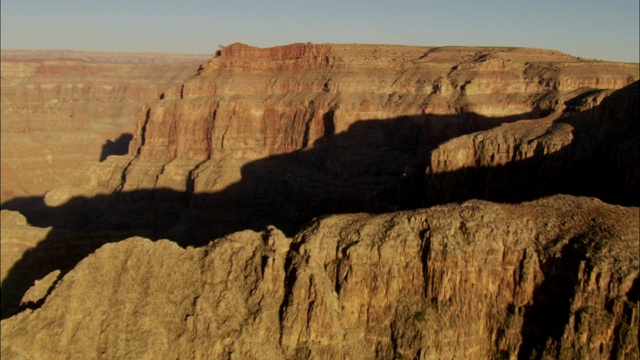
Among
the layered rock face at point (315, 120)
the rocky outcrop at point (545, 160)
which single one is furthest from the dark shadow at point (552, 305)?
the layered rock face at point (315, 120)

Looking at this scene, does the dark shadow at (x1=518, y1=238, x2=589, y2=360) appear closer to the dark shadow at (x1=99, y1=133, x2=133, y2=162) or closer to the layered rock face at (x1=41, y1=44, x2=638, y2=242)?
the layered rock face at (x1=41, y1=44, x2=638, y2=242)

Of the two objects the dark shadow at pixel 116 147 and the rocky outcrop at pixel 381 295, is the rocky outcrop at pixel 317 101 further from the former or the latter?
the rocky outcrop at pixel 381 295

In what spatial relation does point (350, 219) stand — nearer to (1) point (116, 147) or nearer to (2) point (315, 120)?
(2) point (315, 120)

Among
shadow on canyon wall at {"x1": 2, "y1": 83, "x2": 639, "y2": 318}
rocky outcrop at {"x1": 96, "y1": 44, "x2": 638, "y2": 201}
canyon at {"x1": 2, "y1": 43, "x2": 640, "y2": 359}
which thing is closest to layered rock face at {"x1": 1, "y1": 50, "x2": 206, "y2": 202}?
canyon at {"x1": 2, "y1": 43, "x2": 640, "y2": 359}

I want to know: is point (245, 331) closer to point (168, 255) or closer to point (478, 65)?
point (168, 255)

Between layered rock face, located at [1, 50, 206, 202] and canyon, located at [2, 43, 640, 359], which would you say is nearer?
canyon, located at [2, 43, 640, 359]

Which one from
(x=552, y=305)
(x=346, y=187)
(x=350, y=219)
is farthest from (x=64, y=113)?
(x=552, y=305)
